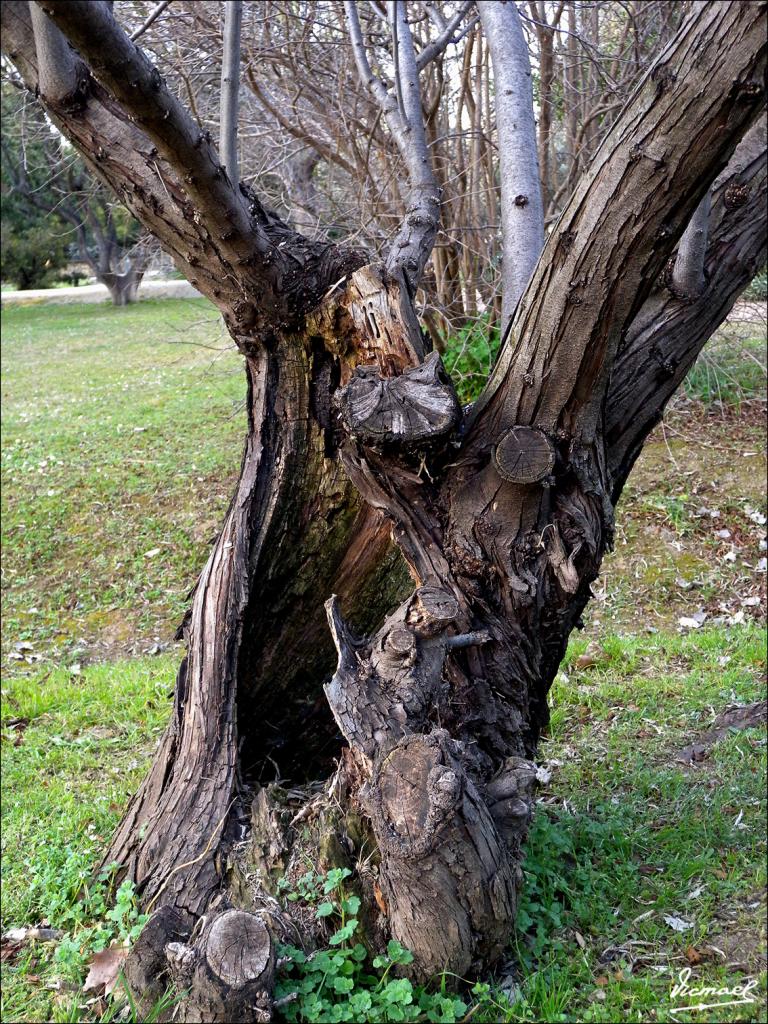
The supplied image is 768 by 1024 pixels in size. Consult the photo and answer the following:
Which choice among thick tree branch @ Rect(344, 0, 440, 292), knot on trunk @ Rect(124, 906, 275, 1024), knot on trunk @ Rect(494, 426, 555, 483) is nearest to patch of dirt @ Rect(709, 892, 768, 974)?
knot on trunk @ Rect(124, 906, 275, 1024)

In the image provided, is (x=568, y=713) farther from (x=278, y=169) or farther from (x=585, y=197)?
(x=278, y=169)

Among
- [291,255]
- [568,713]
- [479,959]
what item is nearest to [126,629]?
[568,713]

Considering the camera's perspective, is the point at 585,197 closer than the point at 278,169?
Yes

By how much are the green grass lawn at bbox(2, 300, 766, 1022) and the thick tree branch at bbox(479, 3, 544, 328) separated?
6.96ft

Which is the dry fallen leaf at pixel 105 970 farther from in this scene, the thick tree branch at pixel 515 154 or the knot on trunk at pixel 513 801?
the thick tree branch at pixel 515 154

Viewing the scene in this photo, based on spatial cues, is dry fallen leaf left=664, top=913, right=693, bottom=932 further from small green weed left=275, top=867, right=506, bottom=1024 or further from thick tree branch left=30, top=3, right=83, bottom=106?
thick tree branch left=30, top=3, right=83, bottom=106

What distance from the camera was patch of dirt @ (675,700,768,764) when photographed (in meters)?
4.03

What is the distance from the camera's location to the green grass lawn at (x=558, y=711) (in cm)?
284

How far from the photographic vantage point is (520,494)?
9.70ft

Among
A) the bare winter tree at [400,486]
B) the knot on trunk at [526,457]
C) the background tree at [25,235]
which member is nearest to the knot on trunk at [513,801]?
the bare winter tree at [400,486]

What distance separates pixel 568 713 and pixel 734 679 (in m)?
0.92

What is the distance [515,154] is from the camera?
3689 millimetres

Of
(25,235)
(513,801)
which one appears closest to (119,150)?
(513,801)

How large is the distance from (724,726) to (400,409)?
248cm
